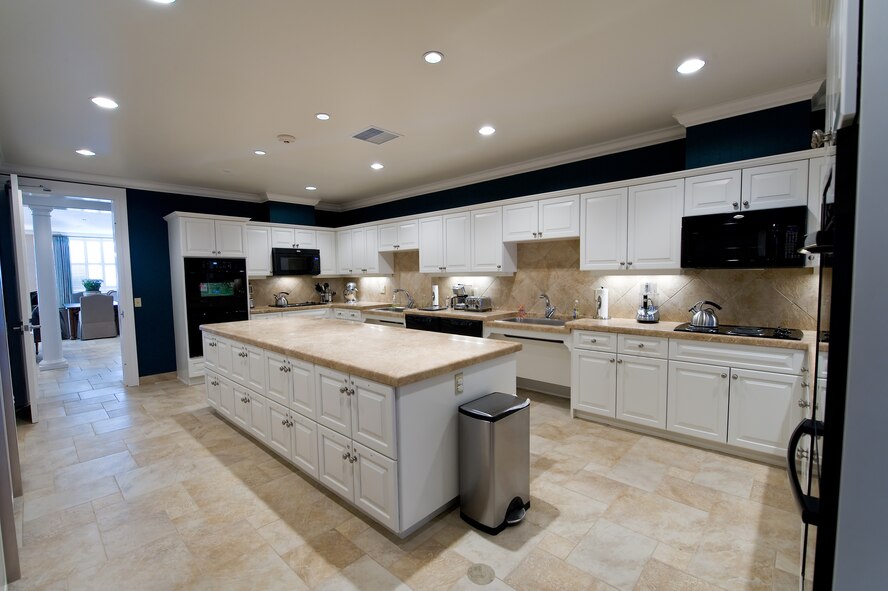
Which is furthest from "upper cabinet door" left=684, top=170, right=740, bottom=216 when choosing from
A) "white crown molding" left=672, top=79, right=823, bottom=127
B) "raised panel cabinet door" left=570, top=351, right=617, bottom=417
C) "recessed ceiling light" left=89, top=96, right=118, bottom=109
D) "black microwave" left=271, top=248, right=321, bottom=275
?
"black microwave" left=271, top=248, right=321, bottom=275

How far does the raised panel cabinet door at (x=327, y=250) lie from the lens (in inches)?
269

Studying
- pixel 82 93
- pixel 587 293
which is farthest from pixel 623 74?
pixel 82 93

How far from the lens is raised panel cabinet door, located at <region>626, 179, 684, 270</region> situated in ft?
11.0

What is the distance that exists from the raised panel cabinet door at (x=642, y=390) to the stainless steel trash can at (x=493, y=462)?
5.02 ft

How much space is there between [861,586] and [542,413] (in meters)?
3.36

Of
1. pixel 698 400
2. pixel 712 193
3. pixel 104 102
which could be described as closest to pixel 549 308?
pixel 698 400

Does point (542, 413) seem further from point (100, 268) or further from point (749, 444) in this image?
point (100, 268)

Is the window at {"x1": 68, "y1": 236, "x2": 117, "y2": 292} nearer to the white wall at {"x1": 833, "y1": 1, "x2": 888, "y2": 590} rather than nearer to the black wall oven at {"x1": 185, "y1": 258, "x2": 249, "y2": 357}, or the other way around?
the black wall oven at {"x1": 185, "y1": 258, "x2": 249, "y2": 357}

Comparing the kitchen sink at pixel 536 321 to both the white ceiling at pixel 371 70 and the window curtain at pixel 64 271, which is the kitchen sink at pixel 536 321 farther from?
the window curtain at pixel 64 271

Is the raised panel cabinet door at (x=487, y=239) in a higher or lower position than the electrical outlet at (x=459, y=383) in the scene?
higher

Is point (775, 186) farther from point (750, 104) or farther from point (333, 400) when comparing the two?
point (333, 400)

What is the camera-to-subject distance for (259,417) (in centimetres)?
316

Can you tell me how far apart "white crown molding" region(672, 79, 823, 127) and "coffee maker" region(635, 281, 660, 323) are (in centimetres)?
144

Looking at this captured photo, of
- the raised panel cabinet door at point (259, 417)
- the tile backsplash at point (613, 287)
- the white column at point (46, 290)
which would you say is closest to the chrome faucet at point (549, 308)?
the tile backsplash at point (613, 287)
